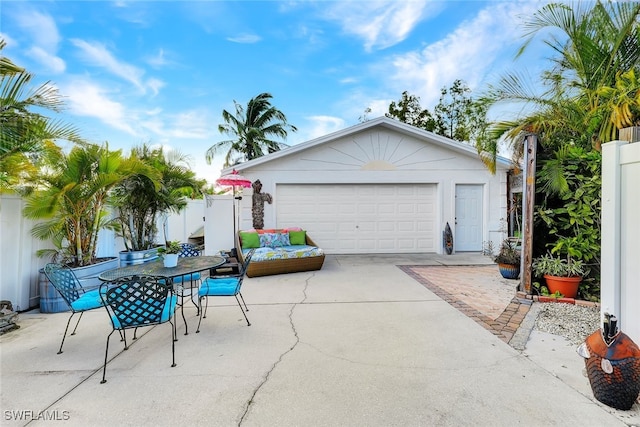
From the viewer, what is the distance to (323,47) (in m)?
10.0

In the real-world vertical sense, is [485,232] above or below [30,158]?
below

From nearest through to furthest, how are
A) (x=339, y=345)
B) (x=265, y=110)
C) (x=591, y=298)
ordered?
1. (x=339, y=345)
2. (x=591, y=298)
3. (x=265, y=110)

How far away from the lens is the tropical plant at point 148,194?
6.24 metres

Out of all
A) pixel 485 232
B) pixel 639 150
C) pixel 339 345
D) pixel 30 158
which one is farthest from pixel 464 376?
pixel 485 232

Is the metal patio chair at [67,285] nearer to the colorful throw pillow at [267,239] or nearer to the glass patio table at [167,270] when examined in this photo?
the glass patio table at [167,270]

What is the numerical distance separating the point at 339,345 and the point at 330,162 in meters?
6.55

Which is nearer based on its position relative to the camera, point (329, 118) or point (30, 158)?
point (30, 158)

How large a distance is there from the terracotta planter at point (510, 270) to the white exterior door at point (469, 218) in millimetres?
3362

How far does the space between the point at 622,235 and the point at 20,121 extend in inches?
253

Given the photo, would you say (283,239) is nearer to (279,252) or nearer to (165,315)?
(279,252)

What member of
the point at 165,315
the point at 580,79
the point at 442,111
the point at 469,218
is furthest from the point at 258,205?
the point at 442,111

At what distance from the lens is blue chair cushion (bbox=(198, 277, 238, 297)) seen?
3.77 metres

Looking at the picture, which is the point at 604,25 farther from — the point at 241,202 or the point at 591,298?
the point at 241,202

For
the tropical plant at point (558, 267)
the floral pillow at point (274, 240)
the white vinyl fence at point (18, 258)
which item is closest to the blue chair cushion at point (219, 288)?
the white vinyl fence at point (18, 258)
